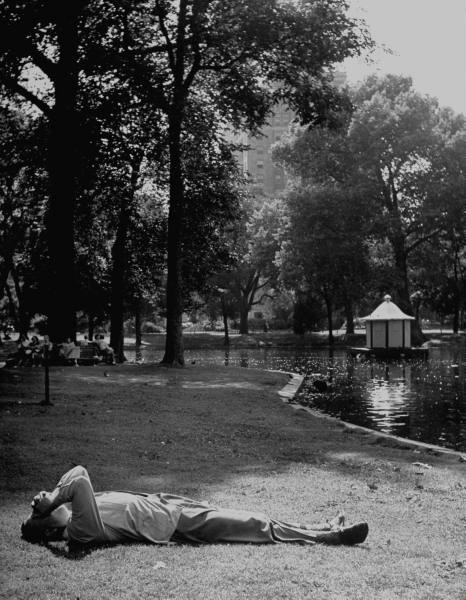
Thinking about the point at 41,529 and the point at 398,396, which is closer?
the point at 41,529

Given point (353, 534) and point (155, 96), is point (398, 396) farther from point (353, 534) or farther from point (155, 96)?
point (353, 534)

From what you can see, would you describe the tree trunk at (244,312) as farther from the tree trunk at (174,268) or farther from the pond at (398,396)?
the tree trunk at (174,268)

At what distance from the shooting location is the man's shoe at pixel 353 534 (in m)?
6.71

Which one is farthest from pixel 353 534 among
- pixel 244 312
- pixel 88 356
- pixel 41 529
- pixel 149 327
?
pixel 149 327

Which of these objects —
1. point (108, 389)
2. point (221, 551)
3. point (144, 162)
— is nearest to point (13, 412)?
point (108, 389)

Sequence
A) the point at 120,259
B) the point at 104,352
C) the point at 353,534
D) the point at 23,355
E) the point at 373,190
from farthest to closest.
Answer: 1. the point at 373,190
2. the point at 120,259
3. the point at 104,352
4. the point at 23,355
5. the point at 353,534

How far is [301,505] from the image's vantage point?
27.3ft

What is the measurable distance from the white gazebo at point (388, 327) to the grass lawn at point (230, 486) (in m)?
19.0

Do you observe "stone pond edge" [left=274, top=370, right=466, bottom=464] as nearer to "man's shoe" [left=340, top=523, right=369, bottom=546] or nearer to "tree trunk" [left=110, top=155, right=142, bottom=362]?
"man's shoe" [left=340, top=523, right=369, bottom=546]

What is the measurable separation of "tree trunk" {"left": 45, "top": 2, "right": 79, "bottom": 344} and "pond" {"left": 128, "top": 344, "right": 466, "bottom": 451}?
30.4 ft

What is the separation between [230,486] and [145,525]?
8.25 ft

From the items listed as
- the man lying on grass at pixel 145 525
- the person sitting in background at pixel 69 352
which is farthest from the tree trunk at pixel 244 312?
the man lying on grass at pixel 145 525

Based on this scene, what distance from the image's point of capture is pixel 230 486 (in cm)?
918

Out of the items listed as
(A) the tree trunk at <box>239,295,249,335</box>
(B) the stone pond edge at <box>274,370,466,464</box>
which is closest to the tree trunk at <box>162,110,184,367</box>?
(B) the stone pond edge at <box>274,370,466,464</box>
